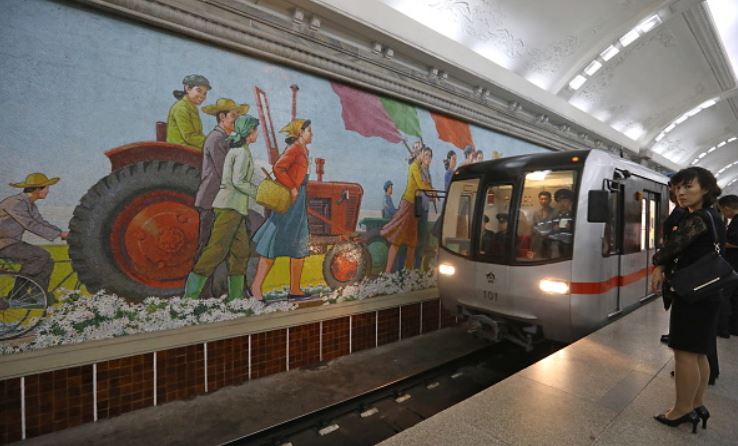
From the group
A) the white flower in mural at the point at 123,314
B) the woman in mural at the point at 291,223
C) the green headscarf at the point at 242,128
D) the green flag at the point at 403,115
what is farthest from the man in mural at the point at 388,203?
the green headscarf at the point at 242,128

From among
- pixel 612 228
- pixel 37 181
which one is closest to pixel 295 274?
pixel 37 181

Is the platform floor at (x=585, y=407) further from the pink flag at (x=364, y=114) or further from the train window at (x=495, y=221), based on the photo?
the pink flag at (x=364, y=114)

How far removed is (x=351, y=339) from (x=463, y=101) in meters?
4.55

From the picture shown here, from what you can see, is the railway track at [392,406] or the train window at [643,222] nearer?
the railway track at [392,406]

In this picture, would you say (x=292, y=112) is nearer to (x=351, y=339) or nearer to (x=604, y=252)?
(x=351, y=339)

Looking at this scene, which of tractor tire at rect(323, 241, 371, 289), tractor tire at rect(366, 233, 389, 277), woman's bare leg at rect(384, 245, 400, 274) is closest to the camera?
tractor tire at rect(323, 241, 371, 289)

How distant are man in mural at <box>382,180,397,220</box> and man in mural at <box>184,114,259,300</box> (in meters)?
2.02

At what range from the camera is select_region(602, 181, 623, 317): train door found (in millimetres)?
3979

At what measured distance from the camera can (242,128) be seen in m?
3.73

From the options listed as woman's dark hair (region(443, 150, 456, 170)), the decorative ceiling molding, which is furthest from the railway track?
the decorative ceiling molding

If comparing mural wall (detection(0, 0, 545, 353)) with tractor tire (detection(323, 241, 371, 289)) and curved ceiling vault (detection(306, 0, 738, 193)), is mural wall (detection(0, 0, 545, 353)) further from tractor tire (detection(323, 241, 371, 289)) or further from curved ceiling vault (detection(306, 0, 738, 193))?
curved ceiling vault (detection(306, 0, 738, 193))

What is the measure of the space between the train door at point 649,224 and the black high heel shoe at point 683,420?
3.32 meters

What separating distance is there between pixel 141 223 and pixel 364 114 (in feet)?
10.2

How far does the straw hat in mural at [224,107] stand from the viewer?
353cm
